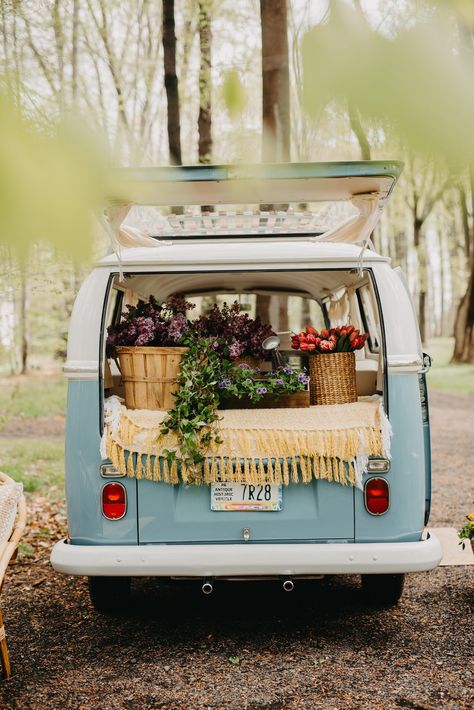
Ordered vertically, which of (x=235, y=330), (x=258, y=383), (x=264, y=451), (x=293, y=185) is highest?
(x=293, y=185)

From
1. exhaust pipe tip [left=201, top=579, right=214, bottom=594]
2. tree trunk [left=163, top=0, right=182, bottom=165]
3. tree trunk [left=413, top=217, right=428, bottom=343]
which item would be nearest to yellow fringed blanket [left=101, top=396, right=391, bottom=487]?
exhaust pipe tip [left=201, top=579, right=214, bottom=594]

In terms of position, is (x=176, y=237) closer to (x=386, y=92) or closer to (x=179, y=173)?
(x=179, y=173)

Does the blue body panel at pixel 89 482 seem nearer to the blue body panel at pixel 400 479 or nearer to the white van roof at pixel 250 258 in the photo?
the white van roof at pixel 250 258

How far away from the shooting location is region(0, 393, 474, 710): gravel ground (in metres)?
3.29

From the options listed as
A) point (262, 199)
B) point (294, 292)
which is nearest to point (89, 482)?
point (262, 199)

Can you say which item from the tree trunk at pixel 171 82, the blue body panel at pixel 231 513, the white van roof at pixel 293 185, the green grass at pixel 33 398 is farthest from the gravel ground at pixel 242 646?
the green grass at pixel 33 398

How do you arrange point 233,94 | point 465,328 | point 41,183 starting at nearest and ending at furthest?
point 41,183 < point 233,94 < point 465,328

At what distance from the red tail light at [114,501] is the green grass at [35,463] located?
4329mm

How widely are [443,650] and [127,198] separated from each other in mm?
3349

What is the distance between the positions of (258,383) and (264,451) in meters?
0.42

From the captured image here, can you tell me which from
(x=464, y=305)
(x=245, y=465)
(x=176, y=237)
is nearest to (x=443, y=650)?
(x=245, y=465)

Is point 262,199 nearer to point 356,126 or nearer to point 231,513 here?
point 231,513

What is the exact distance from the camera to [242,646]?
388cm

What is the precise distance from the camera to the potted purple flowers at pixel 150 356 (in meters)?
4.00
